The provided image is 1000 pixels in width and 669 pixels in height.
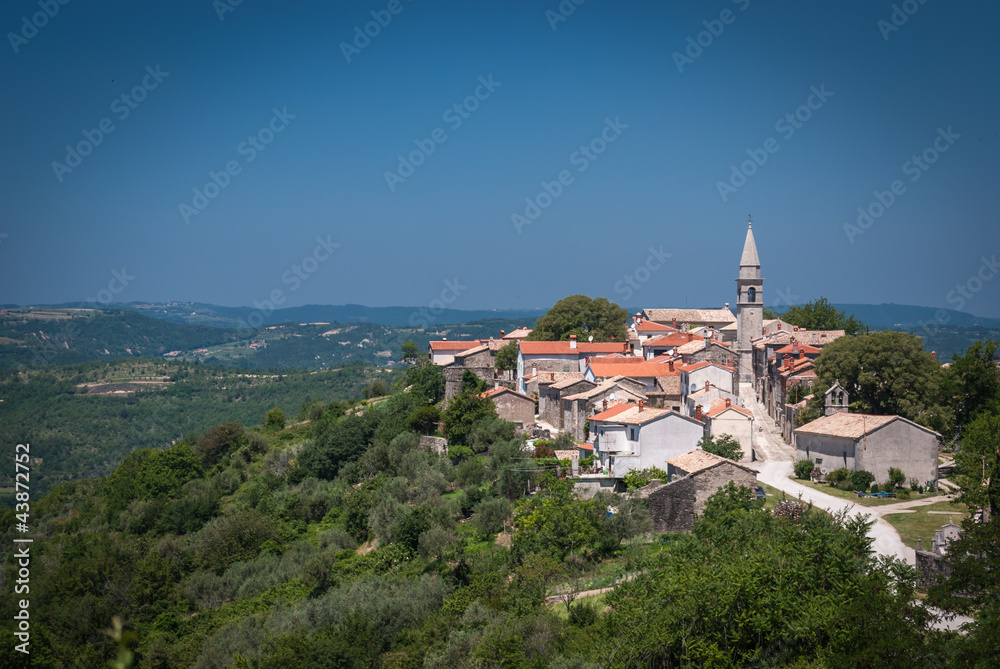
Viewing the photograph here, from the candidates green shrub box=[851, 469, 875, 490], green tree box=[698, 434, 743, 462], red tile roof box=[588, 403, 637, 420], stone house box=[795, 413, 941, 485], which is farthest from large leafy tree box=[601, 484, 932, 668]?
red tile roof box=[588, 403, 637, 420]

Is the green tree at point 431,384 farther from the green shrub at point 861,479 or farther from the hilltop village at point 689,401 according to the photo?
the green shrub at point 861,479

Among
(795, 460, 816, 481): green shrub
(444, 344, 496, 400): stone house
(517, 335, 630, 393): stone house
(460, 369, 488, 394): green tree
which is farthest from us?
(444, 344, 496, 400): stone house

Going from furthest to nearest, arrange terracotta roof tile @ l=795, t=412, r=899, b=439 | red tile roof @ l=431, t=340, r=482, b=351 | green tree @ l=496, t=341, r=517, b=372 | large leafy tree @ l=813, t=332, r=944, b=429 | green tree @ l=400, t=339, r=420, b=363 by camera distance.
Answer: green tree @ l=400, t=339, r=420, b=363
red tile roof @ l=431, t=340, r=482, b=351
green tree @ l=496, t=341, r=517, b=372
large leafy tree @ l=813, t=332, r=944, b=429
terracotta roof tile @ l=795, t=412, r=899, b=439

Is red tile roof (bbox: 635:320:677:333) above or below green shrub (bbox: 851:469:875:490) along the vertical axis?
above

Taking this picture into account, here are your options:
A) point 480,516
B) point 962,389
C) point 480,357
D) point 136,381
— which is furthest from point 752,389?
point 136,381

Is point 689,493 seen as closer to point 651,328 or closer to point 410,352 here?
point 651,328

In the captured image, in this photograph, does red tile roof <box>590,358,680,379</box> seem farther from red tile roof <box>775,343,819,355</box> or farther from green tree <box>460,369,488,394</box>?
green tree <box>460,369,488,394</box>

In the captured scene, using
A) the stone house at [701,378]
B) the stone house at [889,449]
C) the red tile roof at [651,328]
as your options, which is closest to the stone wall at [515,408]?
the stone house at [701,378]
